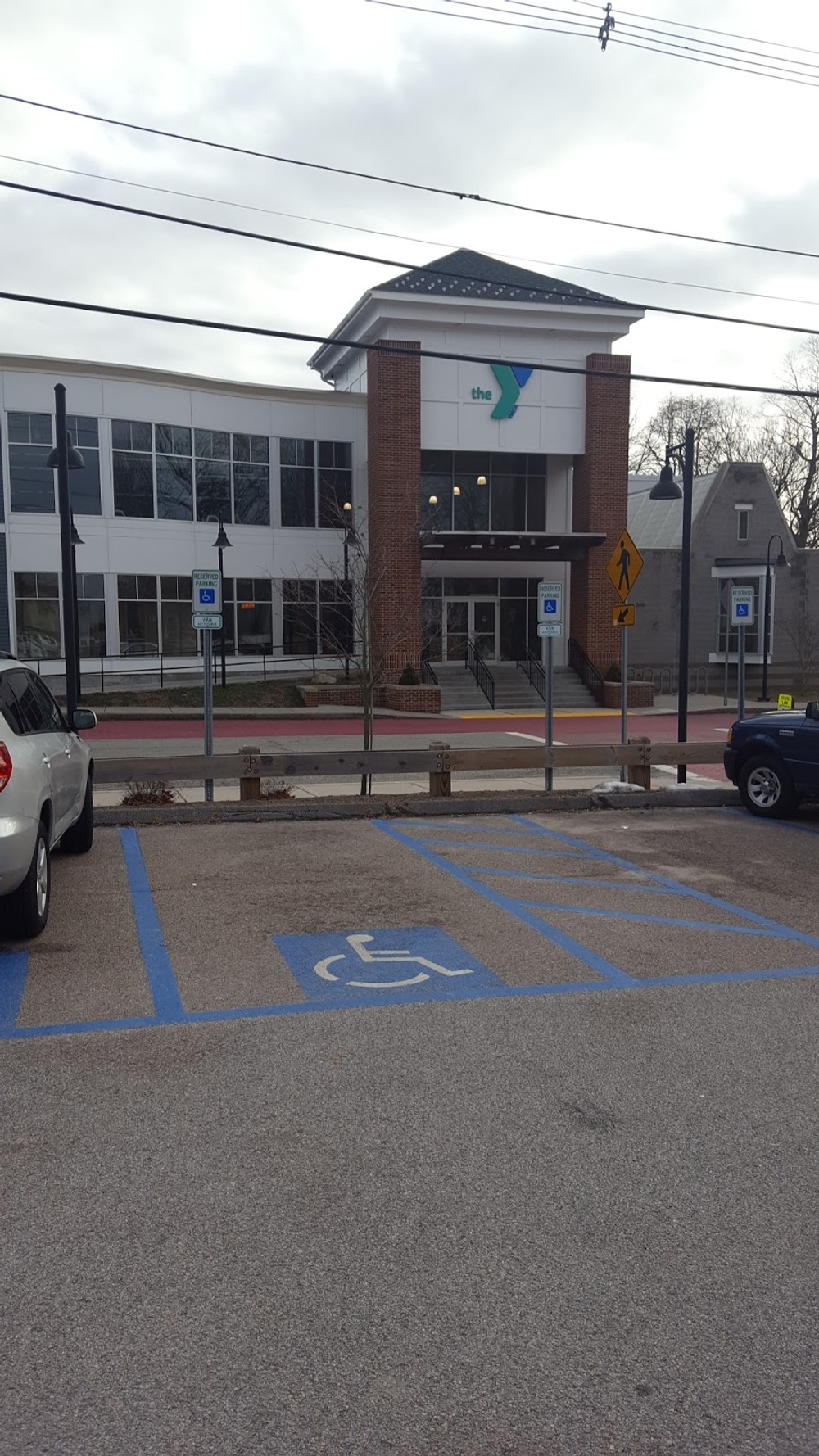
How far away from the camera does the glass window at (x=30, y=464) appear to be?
3000 centimetres

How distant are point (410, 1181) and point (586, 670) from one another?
30.1m

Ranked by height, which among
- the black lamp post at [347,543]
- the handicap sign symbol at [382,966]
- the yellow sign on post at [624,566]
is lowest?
the handicap sign symbol at [382,966]

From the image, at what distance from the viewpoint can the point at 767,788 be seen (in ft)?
41.4

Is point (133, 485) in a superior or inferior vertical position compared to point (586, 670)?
superior

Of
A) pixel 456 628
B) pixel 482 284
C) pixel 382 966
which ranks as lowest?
pixel 382 966

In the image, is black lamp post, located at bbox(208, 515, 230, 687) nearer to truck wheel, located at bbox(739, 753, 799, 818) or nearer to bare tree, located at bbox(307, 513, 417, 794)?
bare tree, located at bbox(307, 513, 417, 794)

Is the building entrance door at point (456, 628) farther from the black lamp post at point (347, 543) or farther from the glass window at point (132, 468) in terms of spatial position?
the glass window at point (132, 468)

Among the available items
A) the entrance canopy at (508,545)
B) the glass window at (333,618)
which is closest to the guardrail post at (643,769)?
the entrance canopy at (508,545)

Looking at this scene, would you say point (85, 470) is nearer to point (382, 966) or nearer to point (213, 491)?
point (213, 491)

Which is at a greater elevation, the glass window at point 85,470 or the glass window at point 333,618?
the glass window at point 85,470

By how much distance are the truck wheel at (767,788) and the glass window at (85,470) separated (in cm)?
2324

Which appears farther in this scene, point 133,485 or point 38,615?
point 133,485

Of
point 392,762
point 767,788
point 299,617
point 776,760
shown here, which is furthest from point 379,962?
point 299,617

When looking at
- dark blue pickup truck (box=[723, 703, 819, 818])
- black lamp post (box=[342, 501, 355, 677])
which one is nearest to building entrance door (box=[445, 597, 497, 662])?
black lamp post (box=[342, 501, 355, 677])
